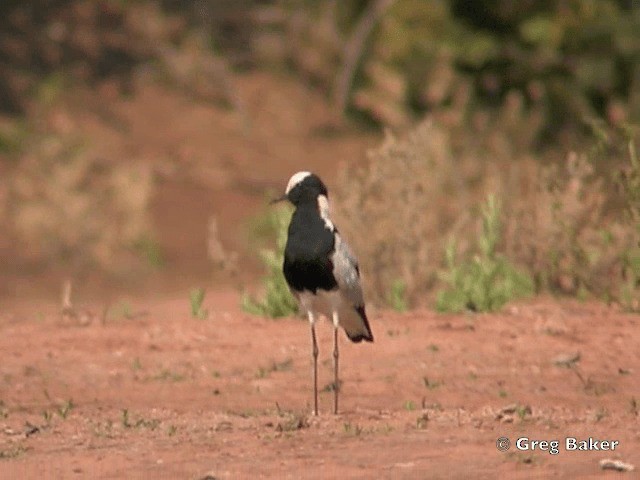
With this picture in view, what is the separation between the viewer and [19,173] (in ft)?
56.1

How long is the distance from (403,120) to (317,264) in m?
8.77

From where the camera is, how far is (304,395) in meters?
7.75

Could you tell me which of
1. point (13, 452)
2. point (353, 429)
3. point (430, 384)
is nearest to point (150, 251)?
point (430, 384)

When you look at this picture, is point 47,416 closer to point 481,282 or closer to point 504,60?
point 481,282

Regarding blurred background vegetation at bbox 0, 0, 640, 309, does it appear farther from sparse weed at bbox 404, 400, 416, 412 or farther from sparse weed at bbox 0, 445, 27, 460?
sparse weed at bbox 0, 445, 27, 460

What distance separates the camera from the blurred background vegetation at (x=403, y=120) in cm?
970

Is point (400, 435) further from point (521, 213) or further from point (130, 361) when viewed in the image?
point (521, 213)

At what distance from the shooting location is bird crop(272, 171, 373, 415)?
290 inches

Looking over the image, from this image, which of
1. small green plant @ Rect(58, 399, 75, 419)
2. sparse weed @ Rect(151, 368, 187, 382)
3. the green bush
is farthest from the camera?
the green bush

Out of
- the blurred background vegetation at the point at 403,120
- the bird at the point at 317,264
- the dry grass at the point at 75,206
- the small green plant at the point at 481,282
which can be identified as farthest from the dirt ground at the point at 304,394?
the dry grass at the point at 75,206

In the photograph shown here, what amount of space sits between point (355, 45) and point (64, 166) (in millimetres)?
3197

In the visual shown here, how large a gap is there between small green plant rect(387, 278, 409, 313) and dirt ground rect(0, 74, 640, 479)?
0.09 meters

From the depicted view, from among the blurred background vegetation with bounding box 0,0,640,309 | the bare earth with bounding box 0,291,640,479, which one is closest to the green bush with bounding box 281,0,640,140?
the blurred background vegetation with bounding box 0,0,640,309

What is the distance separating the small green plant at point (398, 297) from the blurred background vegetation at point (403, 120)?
0.08 ft
